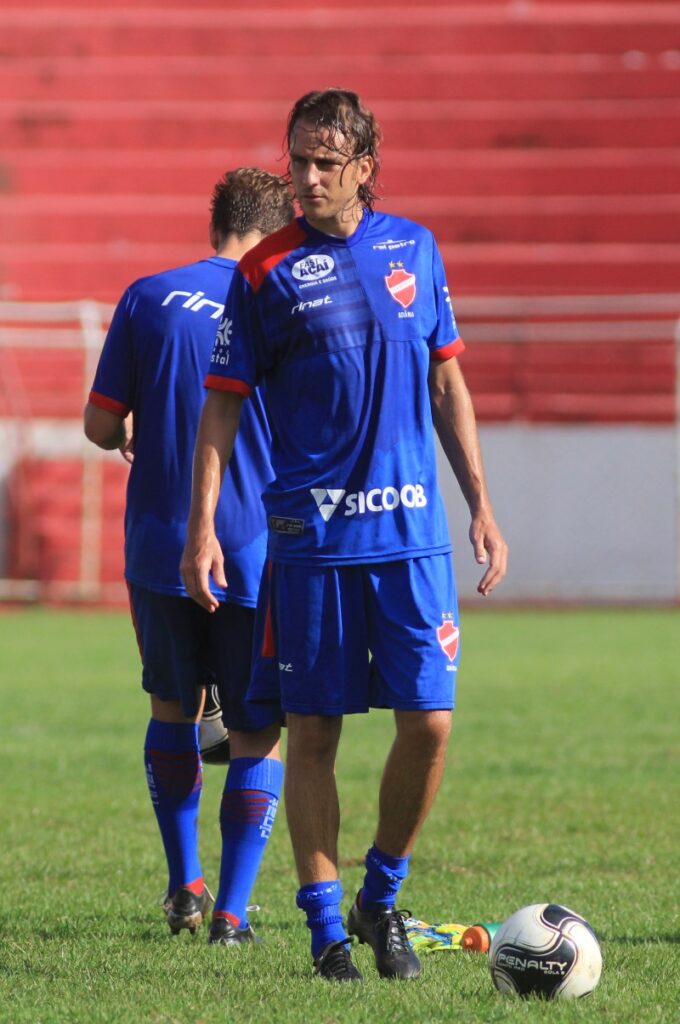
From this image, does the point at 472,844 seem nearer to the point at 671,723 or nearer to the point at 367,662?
the point at 367,662

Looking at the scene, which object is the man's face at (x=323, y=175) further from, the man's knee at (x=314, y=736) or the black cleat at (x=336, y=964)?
the black cleat at (x=336, y=964)

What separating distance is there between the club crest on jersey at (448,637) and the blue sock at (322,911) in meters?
0.58

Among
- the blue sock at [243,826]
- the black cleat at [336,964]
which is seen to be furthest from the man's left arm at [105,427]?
the black cleat at [336,964]

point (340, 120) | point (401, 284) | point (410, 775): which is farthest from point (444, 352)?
point (410, 775)

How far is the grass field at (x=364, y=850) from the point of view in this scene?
351 cm

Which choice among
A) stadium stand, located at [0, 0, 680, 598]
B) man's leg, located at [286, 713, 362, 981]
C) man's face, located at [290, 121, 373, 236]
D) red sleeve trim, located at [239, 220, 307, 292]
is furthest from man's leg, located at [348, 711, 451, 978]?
stadium stand, located at [0, 0, 680, 598]

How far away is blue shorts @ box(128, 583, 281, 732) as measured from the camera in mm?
4449

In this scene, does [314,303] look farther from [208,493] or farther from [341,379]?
[208,493]

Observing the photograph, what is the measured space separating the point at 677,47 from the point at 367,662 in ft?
57.0

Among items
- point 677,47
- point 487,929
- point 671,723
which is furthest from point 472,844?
point 677,47

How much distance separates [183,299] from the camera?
4.53 metres

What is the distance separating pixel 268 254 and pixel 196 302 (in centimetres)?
79

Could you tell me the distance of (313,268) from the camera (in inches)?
147

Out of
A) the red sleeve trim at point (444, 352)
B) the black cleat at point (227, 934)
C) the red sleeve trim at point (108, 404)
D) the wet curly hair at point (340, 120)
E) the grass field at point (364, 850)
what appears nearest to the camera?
the grass field at point (364, 850)
